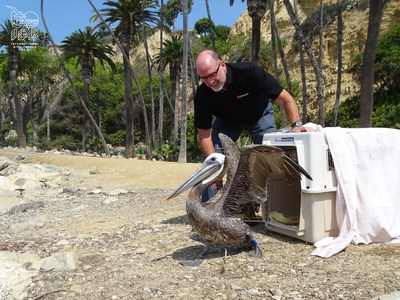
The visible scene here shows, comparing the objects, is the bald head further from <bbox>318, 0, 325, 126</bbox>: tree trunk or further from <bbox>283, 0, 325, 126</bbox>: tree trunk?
<bbox>318, 0, 325, 126</bbox>: tree trunk

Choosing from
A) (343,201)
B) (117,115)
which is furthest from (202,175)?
(117,115)

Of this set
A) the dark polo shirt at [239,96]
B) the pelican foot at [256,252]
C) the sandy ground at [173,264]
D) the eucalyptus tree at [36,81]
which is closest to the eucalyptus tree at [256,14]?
the sandy ground at [173,264]

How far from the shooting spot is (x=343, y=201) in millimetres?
3645

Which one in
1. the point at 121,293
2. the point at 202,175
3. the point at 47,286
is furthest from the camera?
the point at 202,175

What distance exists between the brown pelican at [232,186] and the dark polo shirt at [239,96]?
0.78m

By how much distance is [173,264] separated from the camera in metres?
3.53

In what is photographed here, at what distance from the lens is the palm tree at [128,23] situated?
2325cm

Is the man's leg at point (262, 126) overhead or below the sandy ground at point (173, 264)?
overhead

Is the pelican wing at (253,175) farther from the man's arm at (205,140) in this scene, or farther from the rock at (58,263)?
the rock at (58,263)

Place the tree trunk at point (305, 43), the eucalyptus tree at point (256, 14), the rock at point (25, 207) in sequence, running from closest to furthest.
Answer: the rock at point (25, 207), the tree trunk at point (305, 43), the eucalyptus tree at point (256, 14)

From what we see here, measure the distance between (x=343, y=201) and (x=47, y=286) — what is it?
8.51 ft

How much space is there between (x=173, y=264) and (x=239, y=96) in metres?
1.75

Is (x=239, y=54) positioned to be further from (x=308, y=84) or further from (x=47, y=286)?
(x=47, y=286)

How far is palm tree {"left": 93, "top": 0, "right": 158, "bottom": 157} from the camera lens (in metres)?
23.2
